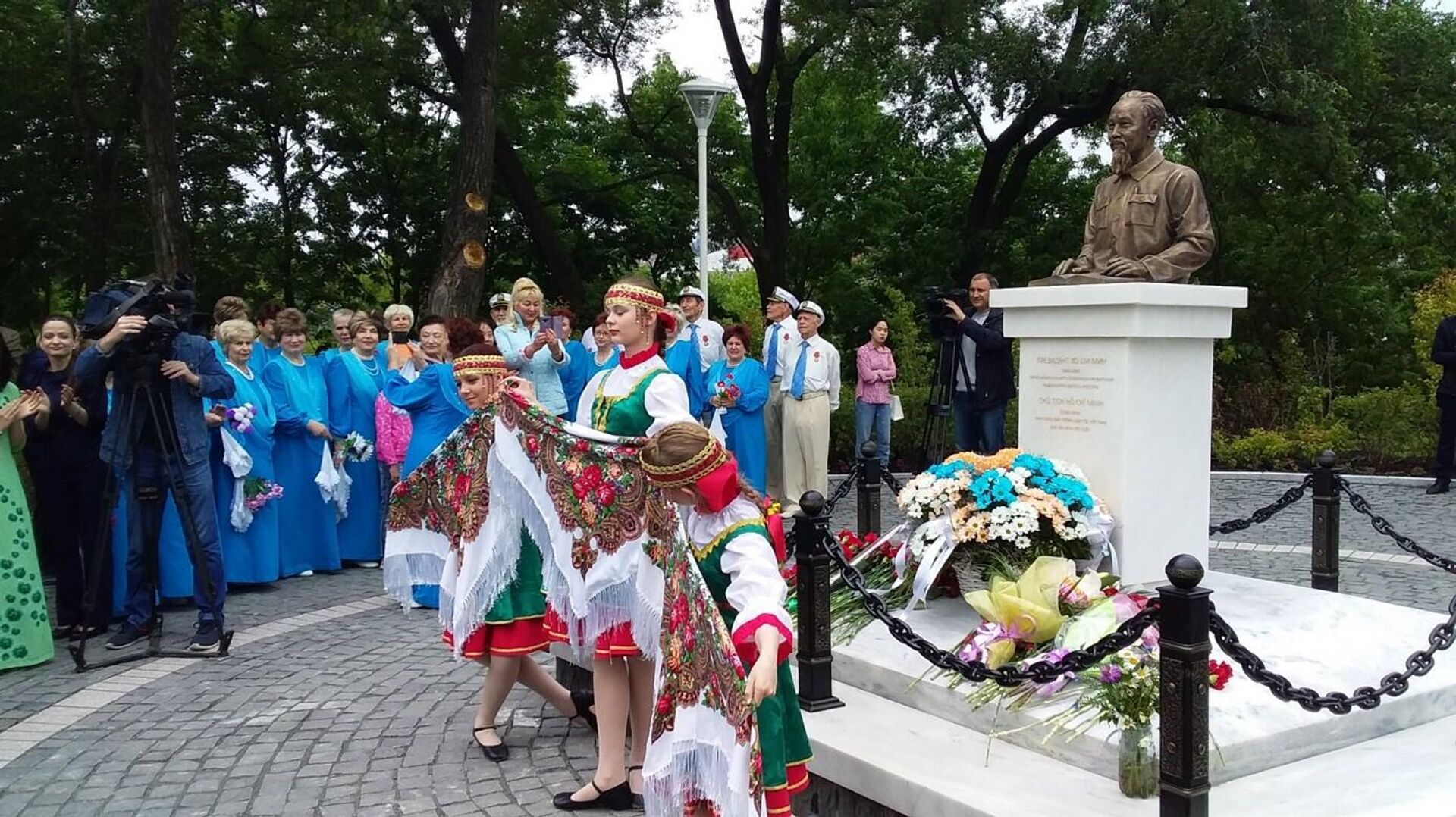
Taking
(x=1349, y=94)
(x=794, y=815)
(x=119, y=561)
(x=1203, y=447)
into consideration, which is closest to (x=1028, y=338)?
(x=1203, y=447)

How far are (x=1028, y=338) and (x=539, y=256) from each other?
1787cm

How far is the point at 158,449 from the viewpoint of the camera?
271 inches

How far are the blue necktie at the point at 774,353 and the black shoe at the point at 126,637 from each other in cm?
637

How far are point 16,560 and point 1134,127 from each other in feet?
21.3

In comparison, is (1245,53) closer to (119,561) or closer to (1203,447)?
(1203,447)

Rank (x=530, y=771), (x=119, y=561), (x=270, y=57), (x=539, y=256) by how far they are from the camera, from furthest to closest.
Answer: (x=539, y=256) < (x=270, y=57) < (x=119, y=561) < (x=530, y=771)

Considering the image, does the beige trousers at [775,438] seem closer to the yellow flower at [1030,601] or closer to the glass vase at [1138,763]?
the yellow flower at [1030,601]

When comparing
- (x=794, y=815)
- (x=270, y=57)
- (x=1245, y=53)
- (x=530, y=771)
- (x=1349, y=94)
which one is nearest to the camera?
(x=794, y=815)

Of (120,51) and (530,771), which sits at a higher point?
(120,51)

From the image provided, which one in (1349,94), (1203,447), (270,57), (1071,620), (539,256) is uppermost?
(270,57)

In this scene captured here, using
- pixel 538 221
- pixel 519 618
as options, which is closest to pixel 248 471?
pixel 519 618

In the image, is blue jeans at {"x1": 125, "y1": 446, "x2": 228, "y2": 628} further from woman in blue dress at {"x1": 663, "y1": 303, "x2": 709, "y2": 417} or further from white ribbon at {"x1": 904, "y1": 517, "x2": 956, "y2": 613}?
woman in blue dress at {"x1": 663, "y1": 303, "x2": 709, "y2": 417}

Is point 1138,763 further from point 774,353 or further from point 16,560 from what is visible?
point 774,353

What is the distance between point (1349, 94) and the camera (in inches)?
714
